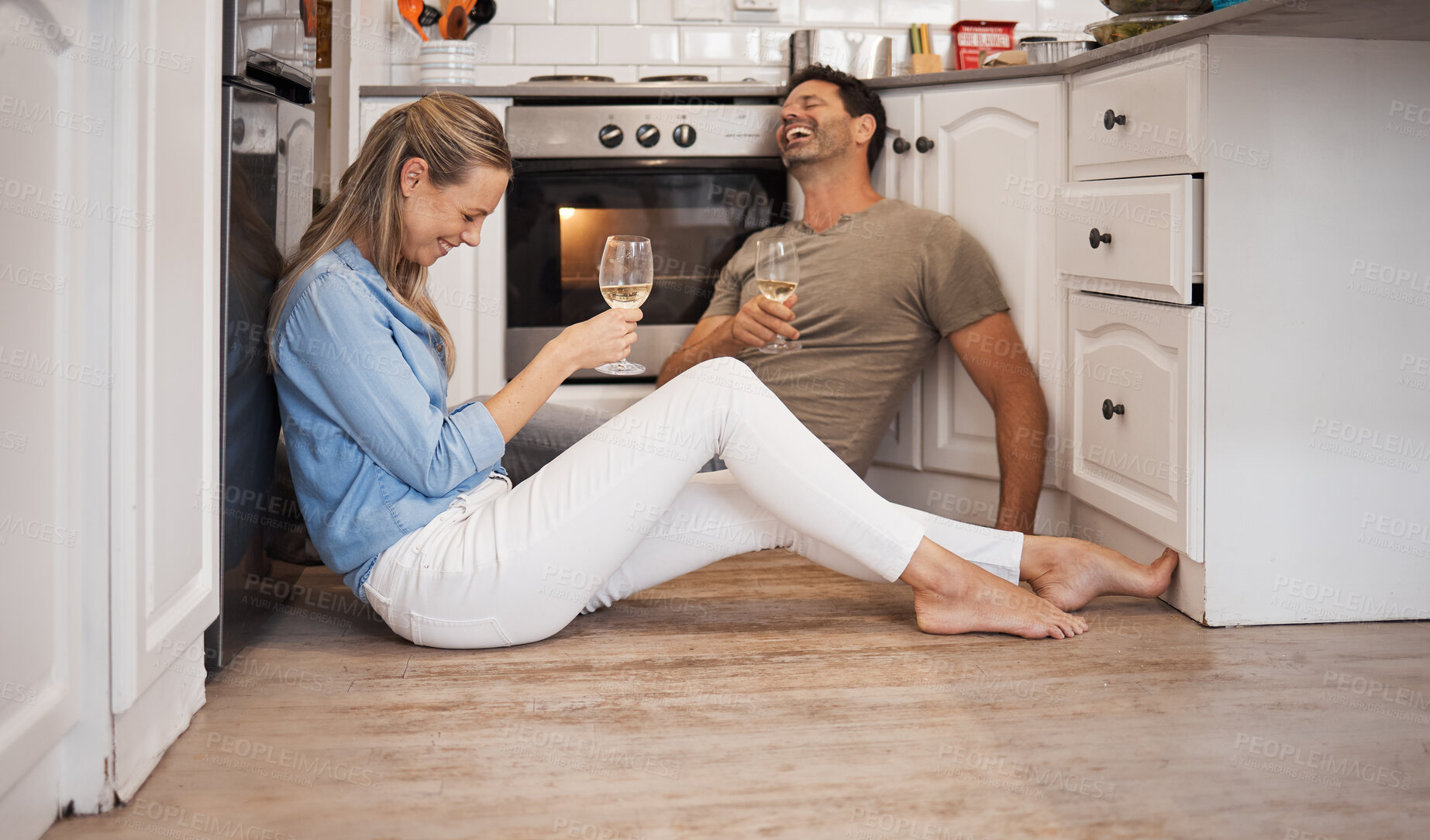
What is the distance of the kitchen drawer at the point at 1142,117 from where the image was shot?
175 cm

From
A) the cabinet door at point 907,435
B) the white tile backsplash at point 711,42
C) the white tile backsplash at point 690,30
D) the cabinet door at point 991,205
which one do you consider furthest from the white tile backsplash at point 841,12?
the cabinet door at point 907,435

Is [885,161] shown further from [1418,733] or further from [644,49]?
[1418,733]

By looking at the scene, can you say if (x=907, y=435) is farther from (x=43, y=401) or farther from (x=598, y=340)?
(x=43, y=401)

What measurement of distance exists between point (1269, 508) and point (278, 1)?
5.33 ft

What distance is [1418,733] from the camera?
1382 mm

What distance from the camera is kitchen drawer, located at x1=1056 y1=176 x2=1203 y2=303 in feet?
5.86

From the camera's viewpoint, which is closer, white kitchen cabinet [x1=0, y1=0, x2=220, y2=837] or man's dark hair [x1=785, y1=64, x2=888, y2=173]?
white kitchen cabinet [x1=0, y1=0, x2=220, y2=837]

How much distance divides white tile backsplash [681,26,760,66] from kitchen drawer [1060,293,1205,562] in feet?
4.14

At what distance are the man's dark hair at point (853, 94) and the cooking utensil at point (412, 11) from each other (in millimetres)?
987

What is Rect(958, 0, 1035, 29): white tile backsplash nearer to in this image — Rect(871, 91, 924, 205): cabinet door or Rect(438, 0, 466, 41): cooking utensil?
Rect(871, 91, 924, 205): cabinet door

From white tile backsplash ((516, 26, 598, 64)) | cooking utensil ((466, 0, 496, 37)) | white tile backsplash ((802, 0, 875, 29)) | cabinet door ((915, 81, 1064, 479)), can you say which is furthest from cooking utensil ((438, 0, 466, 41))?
cabinet door ((915, 81, 1064, 479))

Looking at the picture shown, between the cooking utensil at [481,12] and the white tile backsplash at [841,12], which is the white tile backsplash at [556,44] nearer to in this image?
the cooking utensil at [481,12]

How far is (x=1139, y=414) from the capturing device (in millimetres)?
1949

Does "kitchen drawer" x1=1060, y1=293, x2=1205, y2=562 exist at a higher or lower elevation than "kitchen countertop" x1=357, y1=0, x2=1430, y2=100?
lower
